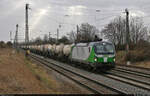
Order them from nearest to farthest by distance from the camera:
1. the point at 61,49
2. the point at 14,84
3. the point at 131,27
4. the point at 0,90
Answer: the point at 0,90 < the point at 14,84 < the point at 61,49 < the point at 131,27

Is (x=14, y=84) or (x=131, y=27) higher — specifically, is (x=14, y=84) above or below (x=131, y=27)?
below

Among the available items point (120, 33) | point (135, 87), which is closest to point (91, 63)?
point (135, 87)

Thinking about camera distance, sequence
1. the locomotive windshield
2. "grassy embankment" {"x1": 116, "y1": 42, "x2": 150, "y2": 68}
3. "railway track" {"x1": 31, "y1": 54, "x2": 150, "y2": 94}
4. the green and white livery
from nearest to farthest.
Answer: "railway track" {"x1": 31, "y1": 54, "x2": 150, "y2": 94}
the green and white livery
the locomotive windshield
"grassy embankment" {"x1": 116, "y1": 42, "x2": 150, "y2": 68}

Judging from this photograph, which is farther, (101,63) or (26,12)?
(26,12)

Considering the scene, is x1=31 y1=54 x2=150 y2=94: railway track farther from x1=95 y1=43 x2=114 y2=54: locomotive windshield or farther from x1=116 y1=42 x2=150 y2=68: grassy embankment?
x1=116 y1=42 x2=150 y2=68: grassy embankment

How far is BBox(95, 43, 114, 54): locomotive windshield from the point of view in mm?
20828

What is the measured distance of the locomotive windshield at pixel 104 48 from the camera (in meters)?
20.8

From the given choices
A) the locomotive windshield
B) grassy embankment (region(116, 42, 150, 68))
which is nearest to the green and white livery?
the locomotive windshield

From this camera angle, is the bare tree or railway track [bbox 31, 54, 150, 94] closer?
railway track [bbox 31, 54, 150, 94]

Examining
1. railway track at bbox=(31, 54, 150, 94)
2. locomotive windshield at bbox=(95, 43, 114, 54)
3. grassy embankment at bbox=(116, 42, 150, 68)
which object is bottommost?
railway track at bbox=(31, 54, 150, 94)

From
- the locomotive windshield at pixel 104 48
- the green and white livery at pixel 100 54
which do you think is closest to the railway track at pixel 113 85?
the green and white livery at pixel 100 54

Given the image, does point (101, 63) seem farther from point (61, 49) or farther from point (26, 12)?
point (26, 12)

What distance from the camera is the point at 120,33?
184 feet

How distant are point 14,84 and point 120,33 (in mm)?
47275
